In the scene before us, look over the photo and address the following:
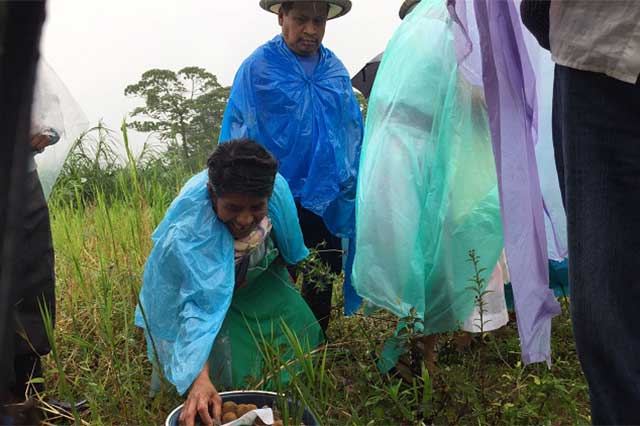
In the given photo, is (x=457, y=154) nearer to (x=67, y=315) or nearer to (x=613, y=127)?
(x=613, y=127)

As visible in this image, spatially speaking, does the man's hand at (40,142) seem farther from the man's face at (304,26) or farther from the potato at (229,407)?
the man's face at (304,26)

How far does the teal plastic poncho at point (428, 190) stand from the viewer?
6.40ft

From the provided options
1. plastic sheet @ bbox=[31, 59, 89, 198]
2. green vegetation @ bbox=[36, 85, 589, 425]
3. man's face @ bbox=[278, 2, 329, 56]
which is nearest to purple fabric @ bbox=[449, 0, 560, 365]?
green vegetation @ bbox=[36, 85, 589, 425]

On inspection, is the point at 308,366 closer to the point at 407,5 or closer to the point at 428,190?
the point at 428,190

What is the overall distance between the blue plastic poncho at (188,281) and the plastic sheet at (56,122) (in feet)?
1.23

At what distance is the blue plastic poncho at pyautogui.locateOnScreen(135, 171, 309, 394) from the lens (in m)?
1.88

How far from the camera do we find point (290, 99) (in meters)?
2.57

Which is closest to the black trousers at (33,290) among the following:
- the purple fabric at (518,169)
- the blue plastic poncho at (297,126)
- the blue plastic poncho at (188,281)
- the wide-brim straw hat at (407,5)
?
the blue plastic poncho at (188,281)

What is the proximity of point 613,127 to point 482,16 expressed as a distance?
72 cm

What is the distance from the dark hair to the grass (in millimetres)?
437

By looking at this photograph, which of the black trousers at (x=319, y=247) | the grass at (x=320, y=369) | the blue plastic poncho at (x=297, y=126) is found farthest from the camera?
the black trousers at (x=319, y=247)

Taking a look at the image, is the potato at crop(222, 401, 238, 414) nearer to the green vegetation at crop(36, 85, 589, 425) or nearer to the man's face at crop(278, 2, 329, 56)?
the green vegetation at crop(36, 85, 589, 425)

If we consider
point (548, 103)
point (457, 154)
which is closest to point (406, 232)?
point (457, 154)

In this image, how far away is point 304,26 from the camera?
8.63 ft
